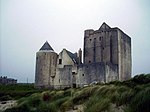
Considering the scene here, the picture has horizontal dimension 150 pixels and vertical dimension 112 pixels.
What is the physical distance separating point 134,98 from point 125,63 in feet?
78.1

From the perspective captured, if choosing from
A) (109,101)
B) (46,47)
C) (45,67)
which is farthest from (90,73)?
(109,101)

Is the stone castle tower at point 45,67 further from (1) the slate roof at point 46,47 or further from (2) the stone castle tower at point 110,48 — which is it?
(2) the stone castle tower at point 110,48

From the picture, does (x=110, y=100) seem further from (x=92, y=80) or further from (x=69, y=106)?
(x=92, y=80)

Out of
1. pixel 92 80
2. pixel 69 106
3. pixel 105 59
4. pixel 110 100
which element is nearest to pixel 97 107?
pixel 110 100

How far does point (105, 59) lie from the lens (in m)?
30.9

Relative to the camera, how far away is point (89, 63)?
28.4m

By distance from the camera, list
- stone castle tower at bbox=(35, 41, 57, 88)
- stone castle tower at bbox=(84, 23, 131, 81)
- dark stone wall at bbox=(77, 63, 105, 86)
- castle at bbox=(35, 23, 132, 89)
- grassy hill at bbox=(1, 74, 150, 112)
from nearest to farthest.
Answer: grassy hill at bbox=(1, 74, 150, 112)
dark stone wall at bbox=(77, 63, 105, 86)
castle at bbox=(35, 23, 132, 89)
stone castle tower at bbox=(84, 23, 131, 81)
stone castle tower at bbox=(35, 41, 57, 88)

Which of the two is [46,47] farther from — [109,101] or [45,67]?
[109,101]

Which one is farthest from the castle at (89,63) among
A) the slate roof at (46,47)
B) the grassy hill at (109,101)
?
the grassy hill at (109,101)

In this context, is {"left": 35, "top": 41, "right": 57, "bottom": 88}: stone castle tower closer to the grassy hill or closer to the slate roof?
the slate roof

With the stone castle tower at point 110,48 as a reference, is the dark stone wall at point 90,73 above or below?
below

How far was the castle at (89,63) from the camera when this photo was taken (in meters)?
28.3

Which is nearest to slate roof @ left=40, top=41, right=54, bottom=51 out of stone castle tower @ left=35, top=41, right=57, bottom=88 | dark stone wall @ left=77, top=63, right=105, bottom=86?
stone castle tower @ left=35, top=41, right=57, bottom=88

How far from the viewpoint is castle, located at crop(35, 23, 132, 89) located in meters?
→ 28.3
